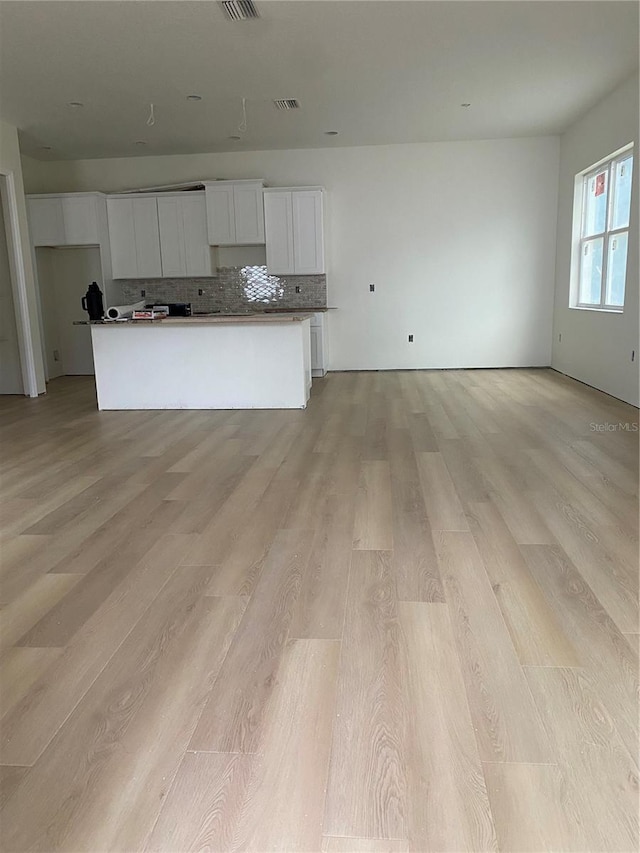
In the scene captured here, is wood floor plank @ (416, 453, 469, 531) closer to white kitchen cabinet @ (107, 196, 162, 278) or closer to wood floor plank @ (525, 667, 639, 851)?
wood floor plank @ (525, 667, 639, 851)

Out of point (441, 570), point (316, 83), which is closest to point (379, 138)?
point (316, 83)

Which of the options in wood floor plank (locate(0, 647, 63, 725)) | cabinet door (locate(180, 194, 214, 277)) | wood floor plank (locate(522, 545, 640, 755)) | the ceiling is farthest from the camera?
cabinet door (locate(180, 194, 214, 277))

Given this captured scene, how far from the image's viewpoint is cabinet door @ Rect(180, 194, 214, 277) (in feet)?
26.5

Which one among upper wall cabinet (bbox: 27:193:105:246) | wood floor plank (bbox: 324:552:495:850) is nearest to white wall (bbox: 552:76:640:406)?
wood floor plank (bbox: 324:552:495:850)

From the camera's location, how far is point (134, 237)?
8.27 metres

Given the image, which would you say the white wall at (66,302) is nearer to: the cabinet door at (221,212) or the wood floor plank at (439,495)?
the cabinet door at (221,212)

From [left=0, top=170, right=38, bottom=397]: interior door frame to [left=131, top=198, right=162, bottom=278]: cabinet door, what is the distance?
1.69 m

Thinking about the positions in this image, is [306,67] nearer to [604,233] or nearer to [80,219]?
[604,233]

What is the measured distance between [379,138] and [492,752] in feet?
24.9

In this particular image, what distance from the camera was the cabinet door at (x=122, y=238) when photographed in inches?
324

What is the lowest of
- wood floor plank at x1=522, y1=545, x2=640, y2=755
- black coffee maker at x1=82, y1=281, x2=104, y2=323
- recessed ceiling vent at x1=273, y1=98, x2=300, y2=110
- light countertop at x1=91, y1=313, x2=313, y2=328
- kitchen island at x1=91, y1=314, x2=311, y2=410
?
wood floor plank at x1=522, y1=545, x2=640, y2=755

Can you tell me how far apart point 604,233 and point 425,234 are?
7.69ft

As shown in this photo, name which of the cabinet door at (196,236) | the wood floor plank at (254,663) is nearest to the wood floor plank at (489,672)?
the wood floor plank at (254,663)

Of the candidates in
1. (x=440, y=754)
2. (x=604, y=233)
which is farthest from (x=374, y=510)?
(x=604, y=233)
